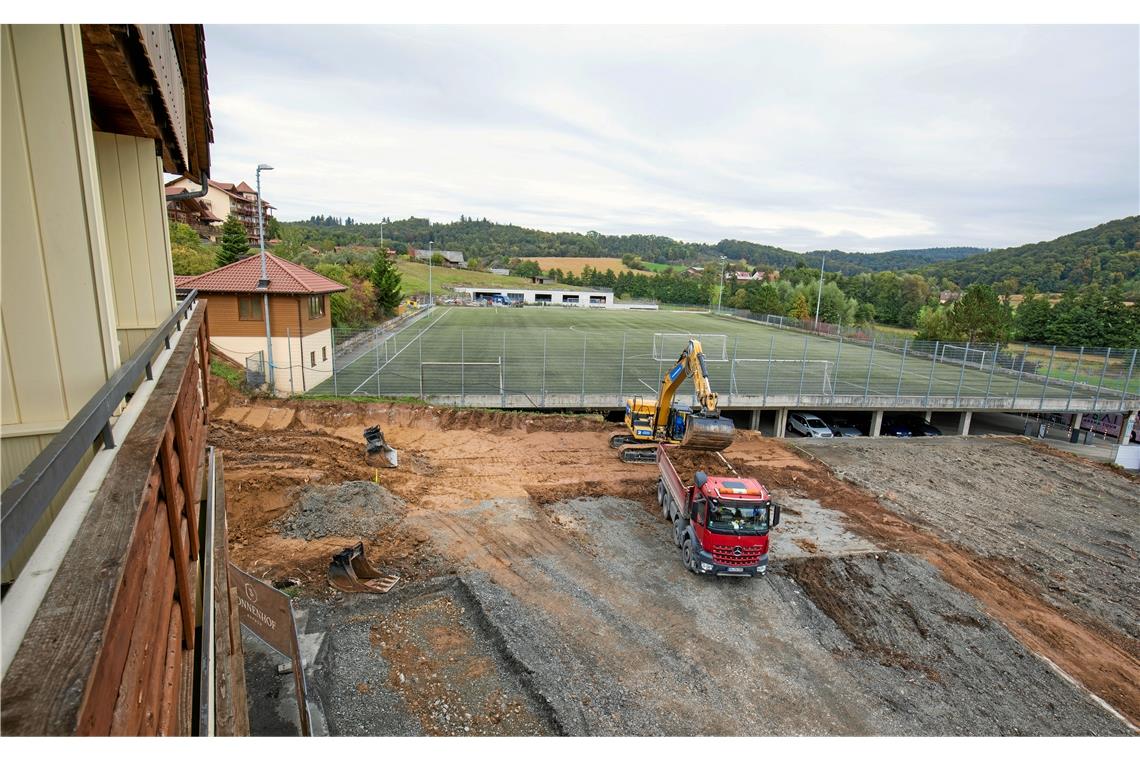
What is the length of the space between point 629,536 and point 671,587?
245cm

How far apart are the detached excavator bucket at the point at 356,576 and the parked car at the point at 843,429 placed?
22.6m

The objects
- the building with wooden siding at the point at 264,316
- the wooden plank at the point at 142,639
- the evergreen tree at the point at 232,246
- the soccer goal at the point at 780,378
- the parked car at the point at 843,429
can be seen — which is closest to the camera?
the wooden plank at the point at 142,639

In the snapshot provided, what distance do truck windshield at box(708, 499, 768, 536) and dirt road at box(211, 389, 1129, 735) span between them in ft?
4.54

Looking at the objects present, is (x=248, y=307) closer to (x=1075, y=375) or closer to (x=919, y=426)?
(x=919, y=426)

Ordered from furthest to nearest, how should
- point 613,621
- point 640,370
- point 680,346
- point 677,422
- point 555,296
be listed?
1. point 555,296
2. point 680,346
3. point 640,370
4. point 677,422
5. point 613,621

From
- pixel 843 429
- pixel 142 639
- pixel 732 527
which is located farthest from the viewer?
pixel 843 429

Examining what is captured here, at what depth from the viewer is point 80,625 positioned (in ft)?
4.76

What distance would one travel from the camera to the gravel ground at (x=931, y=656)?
9188mm

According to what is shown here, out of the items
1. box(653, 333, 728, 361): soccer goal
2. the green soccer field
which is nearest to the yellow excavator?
the green soccer field

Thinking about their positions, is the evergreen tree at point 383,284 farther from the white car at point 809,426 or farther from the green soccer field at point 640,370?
the white car at point 809,426

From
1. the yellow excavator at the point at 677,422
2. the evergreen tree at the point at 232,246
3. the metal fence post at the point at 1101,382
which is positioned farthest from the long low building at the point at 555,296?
the yellow excavator at the point at 677,422

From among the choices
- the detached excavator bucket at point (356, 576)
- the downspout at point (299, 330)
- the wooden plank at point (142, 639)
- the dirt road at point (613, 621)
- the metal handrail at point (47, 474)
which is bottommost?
the dirt road at point (613, 621)

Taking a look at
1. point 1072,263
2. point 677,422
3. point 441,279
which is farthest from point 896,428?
point 1072,263

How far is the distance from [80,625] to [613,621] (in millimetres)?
10442
